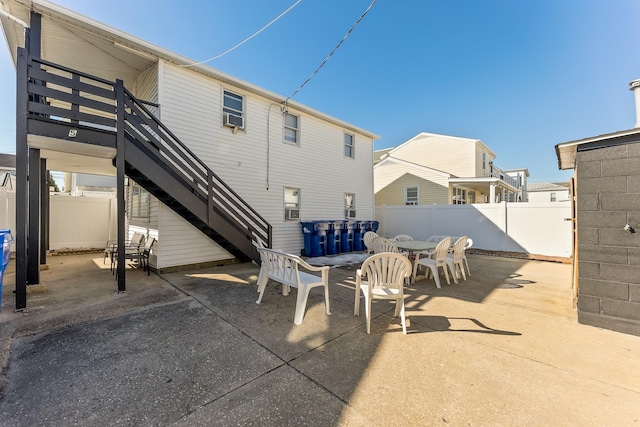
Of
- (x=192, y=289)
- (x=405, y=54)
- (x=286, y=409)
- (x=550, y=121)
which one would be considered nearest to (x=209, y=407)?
(x=286, y=409)

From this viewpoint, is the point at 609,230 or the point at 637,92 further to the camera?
the point at 637,92

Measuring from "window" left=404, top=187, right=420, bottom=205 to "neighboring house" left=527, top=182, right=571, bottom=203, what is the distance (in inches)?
1055

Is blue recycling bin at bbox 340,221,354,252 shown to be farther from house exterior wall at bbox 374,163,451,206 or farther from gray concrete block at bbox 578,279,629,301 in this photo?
house exterior wall at bbox 374,163,451,206

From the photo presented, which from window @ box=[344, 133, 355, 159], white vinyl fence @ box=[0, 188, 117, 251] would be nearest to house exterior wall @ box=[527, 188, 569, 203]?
window @ box=[344, 133, 355, 159]

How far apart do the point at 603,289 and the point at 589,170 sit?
5.23 ft

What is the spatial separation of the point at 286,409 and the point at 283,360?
681 millimetres

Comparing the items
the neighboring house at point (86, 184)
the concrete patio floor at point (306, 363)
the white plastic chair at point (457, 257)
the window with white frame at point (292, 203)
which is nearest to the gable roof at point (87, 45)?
the window with white frame at point (292, 203)

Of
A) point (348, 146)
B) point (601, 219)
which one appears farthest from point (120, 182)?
point (348, 146)

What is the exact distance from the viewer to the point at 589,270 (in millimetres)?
3400

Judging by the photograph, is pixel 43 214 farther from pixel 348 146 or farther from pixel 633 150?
pixel 633 150

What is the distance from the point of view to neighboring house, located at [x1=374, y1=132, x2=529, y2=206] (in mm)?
14781

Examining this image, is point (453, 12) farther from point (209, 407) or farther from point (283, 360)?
point (209, 407)

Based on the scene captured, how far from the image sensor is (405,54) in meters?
10.1

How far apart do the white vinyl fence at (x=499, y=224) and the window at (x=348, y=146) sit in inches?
142
